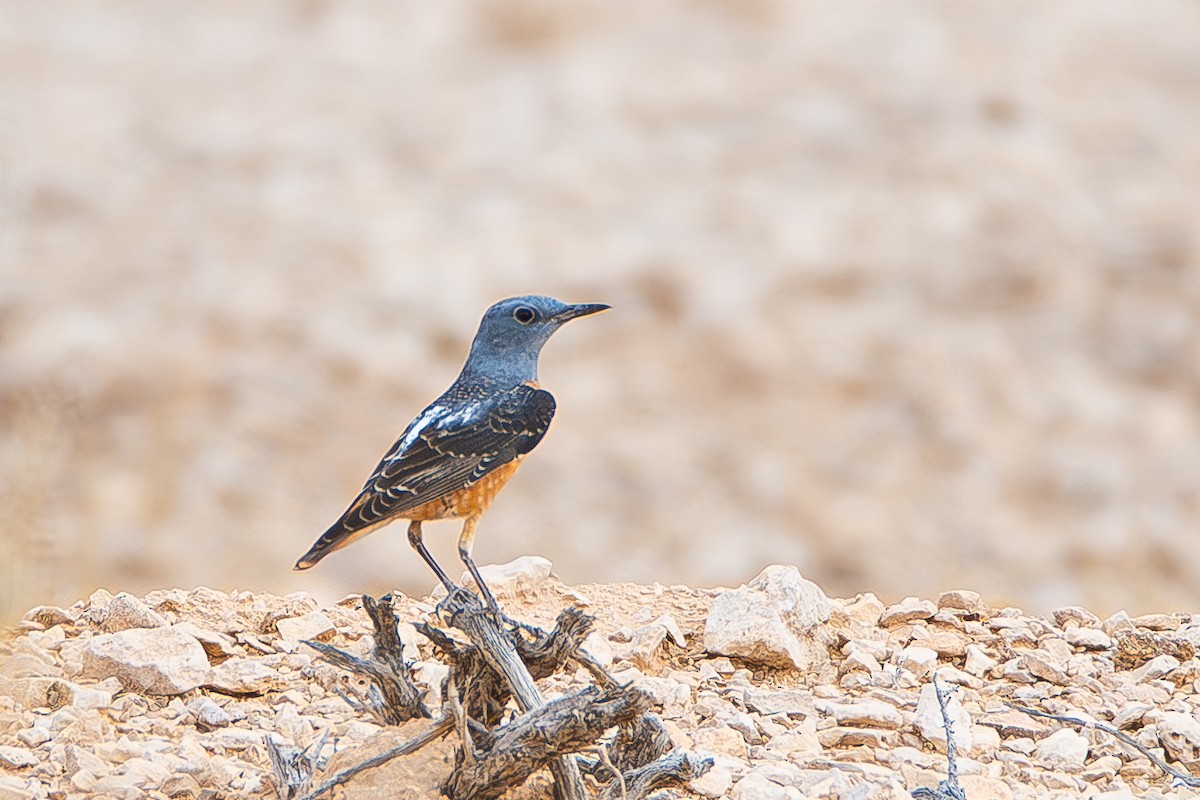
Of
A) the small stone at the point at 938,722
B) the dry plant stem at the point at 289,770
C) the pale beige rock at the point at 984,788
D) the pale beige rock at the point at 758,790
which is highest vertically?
the small stone at the point at 938,722

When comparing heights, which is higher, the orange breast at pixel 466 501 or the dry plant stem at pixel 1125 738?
the orange breast at pixel 466 501

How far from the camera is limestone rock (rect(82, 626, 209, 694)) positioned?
4.29m

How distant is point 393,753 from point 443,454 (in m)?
1.05

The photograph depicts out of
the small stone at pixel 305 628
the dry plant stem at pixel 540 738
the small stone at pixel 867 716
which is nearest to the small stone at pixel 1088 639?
the small stone at pixel 867 716

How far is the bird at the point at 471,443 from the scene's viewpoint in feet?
13.3

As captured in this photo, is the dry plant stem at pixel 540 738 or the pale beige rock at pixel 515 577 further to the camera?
the pale beige rock at pixel 515 577

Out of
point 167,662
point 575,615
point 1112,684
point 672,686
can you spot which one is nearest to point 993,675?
point 1112,684

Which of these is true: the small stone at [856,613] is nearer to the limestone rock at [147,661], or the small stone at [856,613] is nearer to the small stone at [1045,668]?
the small stone at [1045,668]

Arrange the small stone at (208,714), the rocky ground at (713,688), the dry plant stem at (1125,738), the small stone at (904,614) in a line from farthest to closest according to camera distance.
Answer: the small stone at (904,614) < the small stone at (208,714) < the dry plant stem at (1125,738) < the rocky ground at (713,688)

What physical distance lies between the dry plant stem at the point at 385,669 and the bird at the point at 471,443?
25 centimetres

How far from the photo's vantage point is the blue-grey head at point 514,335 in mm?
4504

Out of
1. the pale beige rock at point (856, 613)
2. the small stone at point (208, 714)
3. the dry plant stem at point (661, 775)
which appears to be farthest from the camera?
the pale beige rock at point (856, 613)

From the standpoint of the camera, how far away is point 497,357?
4.55 meters

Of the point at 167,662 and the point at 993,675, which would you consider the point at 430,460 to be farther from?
the point at 993,675
